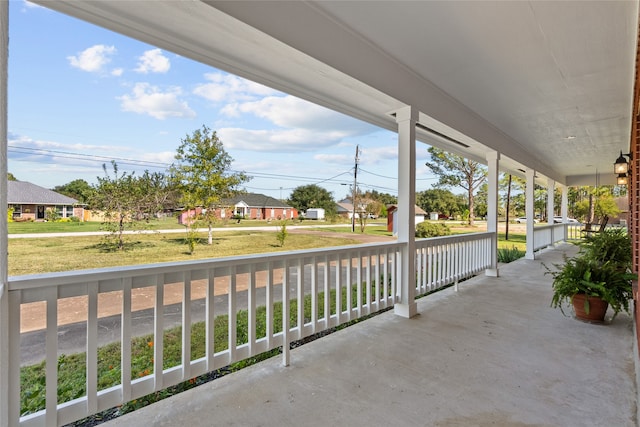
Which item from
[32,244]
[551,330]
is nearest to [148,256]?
[32,244]

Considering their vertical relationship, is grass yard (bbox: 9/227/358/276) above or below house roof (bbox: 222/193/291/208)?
below

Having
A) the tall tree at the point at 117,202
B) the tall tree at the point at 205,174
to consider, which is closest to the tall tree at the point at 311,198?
the tall tree at the point at 205,174

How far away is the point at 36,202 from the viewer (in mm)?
1779

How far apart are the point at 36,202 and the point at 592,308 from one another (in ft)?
15.7

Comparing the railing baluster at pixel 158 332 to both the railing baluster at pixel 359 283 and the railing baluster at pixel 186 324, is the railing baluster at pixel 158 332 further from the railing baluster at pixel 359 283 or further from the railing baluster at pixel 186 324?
the railing baluster at pixel 359 283

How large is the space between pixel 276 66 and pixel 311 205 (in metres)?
2.07

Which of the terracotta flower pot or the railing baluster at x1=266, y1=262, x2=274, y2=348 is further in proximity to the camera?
the terracotta flower pot

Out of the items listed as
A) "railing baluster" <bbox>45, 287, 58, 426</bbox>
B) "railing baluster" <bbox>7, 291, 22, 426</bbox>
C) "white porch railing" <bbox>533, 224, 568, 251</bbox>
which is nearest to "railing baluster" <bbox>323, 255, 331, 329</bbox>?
"railing baluster" <bbox>45, 287, 58, 426</bbox>

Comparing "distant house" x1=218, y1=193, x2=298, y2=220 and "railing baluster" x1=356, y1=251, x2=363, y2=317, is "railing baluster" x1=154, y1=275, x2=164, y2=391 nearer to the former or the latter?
"distant house" x1=218, y1=193, x2=298, y2=220

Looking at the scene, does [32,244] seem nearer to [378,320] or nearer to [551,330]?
[378,320]

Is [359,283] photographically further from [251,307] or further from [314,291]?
[251,307]

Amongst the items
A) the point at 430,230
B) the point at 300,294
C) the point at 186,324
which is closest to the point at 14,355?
the point at 186,324

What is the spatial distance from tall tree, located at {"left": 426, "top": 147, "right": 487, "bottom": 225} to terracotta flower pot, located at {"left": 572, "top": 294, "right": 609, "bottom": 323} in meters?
10.6

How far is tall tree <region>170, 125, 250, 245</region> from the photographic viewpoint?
8.54 feet
